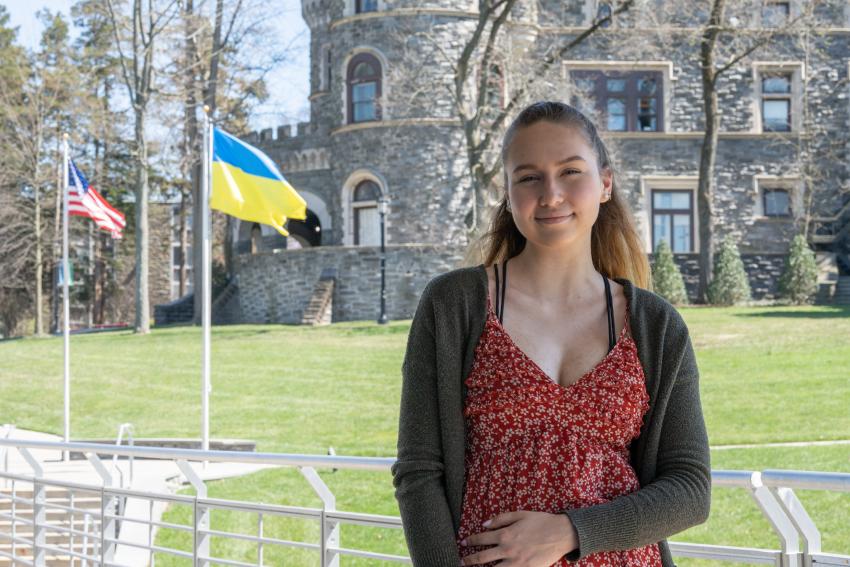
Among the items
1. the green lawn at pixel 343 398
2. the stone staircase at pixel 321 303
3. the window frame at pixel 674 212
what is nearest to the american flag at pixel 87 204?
the green lawn at pixel 343 398

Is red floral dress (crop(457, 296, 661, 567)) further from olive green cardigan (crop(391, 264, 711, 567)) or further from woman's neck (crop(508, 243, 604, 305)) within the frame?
woman's neck (crop(508, 243, 604, 305))

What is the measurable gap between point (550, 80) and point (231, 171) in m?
14.2

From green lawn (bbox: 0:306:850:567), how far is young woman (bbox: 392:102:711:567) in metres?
6.95

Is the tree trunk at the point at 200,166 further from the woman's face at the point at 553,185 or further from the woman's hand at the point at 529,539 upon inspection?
the woman's hand at the point at 529,539

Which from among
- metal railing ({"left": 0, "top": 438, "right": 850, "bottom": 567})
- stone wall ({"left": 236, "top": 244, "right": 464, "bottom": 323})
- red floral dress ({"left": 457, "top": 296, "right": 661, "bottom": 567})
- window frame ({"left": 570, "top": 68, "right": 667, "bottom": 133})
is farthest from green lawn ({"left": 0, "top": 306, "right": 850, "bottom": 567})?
window frame ({"left": 570, "top": 68, "right": 667, "bottom": 133})

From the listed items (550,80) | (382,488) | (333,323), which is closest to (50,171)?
(333,323)

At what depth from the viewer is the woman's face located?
95.1 inches

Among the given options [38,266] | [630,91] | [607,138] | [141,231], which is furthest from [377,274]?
[38,266]

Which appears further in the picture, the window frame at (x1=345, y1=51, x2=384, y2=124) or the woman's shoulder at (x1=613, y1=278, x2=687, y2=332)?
the window frame at (x1=345, y1=51, x2=384, y2=124)

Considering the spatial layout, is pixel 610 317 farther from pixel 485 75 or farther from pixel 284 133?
pixel 284 133

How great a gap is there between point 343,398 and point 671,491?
14828mm

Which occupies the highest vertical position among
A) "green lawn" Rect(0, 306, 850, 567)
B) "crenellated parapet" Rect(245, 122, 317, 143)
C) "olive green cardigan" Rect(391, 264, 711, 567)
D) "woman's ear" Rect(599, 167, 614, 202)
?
"crenellated parapet" Rect(245, 122, 317, 143)

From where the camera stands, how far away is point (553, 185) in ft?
7.88

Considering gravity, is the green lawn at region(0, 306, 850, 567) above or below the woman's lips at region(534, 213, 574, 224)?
below
